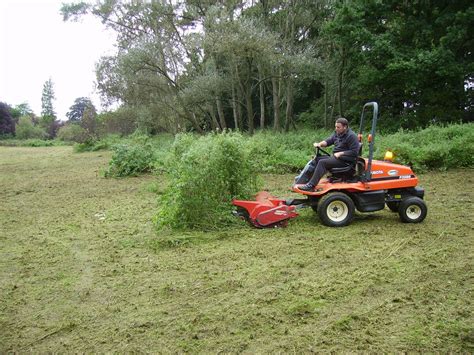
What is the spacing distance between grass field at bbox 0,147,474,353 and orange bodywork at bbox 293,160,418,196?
1.98ft

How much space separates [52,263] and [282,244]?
3077mm

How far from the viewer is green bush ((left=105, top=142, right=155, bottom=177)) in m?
13.6

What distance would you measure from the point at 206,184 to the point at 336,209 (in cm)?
208

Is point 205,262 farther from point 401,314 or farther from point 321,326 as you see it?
point 401,314

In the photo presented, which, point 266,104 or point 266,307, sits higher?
point 266,104

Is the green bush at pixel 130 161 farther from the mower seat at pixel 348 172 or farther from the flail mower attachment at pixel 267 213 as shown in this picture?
the mower seat at pixel 348 172

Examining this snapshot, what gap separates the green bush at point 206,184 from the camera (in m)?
6.38

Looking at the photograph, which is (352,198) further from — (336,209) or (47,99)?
(47,99)

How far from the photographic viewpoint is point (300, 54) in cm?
1867

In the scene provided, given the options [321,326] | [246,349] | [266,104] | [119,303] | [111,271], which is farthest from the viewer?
[266,104]

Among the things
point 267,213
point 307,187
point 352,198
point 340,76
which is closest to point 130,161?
point 267,213

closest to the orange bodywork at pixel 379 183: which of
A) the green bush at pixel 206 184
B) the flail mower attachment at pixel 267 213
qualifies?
the flail mower attachment at pixel 267 213

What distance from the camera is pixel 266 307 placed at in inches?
154

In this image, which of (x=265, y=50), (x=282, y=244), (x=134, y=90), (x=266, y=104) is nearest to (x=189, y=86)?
(x=134, y=90)
